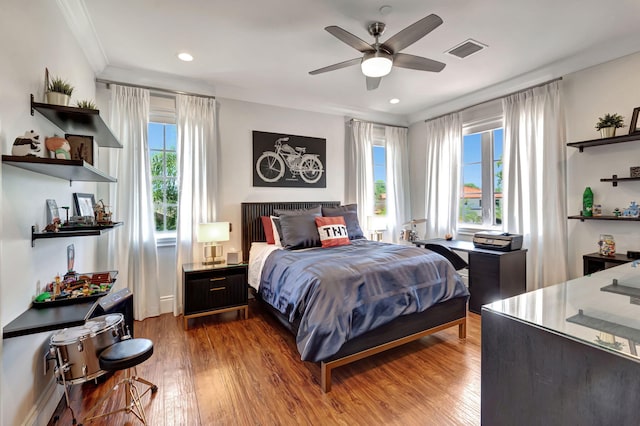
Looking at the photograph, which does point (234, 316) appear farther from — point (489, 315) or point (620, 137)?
point (620, 137)

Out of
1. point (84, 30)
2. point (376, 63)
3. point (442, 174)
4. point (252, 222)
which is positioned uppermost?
point (84, 30)

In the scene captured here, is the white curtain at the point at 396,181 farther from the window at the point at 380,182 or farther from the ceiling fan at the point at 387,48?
the ceiling fan at the point at 387,48

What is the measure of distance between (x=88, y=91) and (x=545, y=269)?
5296mm

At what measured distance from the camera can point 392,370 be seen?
2322 mm

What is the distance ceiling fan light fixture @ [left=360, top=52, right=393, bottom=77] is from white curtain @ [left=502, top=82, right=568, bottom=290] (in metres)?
2.26

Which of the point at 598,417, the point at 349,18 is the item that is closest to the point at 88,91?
the point at 349,18

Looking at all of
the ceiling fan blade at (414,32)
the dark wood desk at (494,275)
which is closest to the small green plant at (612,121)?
the dark wood desk at (494,275)

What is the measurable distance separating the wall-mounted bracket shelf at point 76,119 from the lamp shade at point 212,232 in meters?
1.18

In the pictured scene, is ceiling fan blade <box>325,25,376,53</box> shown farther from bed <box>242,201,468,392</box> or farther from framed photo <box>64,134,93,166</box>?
framed photo <box>64,134,93,166</box>

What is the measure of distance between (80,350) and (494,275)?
12.2ft

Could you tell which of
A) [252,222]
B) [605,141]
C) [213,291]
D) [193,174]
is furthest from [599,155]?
[193,174]

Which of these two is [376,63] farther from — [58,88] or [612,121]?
[612,121]

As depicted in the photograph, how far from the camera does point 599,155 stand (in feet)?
10.3

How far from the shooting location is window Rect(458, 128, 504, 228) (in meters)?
4.19
